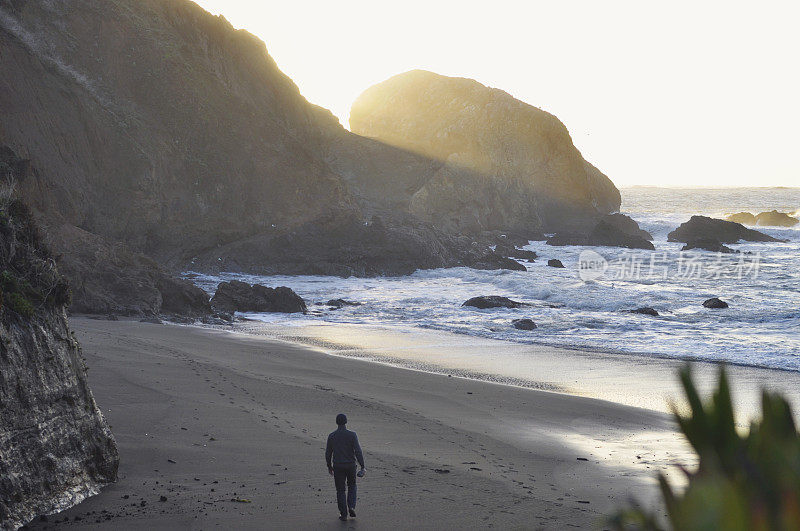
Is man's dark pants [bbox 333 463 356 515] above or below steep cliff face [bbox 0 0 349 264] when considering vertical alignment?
below

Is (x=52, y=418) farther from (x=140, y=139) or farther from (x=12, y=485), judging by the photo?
(x=140, y=139)

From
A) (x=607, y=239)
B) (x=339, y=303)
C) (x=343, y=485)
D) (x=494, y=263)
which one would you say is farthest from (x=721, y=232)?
(x=343, y=485)

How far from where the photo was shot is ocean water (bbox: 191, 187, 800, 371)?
20.5 m

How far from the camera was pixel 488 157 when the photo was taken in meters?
81.0

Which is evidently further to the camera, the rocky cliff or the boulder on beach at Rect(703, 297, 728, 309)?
the rocky cliff

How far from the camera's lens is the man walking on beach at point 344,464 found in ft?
22.9

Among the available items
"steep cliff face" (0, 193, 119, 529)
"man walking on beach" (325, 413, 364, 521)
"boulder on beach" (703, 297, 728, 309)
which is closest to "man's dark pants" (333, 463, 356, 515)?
"man walking on beach" (325, 413, 364, 521)

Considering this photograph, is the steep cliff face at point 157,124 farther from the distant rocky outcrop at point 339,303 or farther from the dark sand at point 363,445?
the dark sand at point 363,445

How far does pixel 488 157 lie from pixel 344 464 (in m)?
75.8

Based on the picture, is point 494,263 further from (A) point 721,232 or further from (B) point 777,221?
(B) point 777,221

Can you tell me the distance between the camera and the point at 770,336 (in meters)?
21.3

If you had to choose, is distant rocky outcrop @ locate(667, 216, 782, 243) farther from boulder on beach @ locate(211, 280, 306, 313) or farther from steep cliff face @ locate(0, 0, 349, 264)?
boulder on beach @ locate(211, 280, 306, 313)

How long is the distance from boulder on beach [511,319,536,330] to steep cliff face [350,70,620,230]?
49.4 meters

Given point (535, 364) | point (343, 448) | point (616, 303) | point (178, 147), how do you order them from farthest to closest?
point (178, 147) → point (616, 303) → point (535, 364) → point (343, 448)
